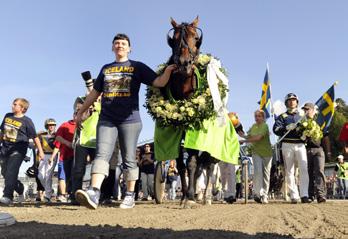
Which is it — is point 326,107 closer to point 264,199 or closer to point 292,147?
point 292,147

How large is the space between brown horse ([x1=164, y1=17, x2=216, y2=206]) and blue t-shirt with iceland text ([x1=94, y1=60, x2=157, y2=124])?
469 millimetres

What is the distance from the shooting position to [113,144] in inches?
223

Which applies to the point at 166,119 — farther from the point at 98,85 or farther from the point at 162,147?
the point at 98,85

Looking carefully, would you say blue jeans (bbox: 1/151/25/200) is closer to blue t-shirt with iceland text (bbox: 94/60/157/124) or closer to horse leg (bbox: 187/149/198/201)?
blue t-shirt with iceland text (bbox: 94/60/157/124)

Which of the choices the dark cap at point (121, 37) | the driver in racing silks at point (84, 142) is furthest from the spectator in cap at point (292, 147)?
the dark cap at point (121, 37)

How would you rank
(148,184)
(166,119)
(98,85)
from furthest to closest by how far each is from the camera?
(148,184), (166,119), (98,85)

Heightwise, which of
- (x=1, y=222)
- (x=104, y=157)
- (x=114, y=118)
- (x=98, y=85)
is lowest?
(x=1, y=222)

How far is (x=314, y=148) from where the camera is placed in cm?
934

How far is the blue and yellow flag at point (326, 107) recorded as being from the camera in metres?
11.7

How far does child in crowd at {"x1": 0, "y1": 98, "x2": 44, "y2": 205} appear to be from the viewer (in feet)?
25.4

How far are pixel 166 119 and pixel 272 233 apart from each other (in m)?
3.49

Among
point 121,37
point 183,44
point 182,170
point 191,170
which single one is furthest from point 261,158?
point 121,37

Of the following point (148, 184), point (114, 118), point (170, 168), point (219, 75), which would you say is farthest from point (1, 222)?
point (170, 168)

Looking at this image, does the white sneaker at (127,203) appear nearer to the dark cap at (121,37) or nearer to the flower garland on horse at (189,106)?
the flower garland on horse at (189,106)
